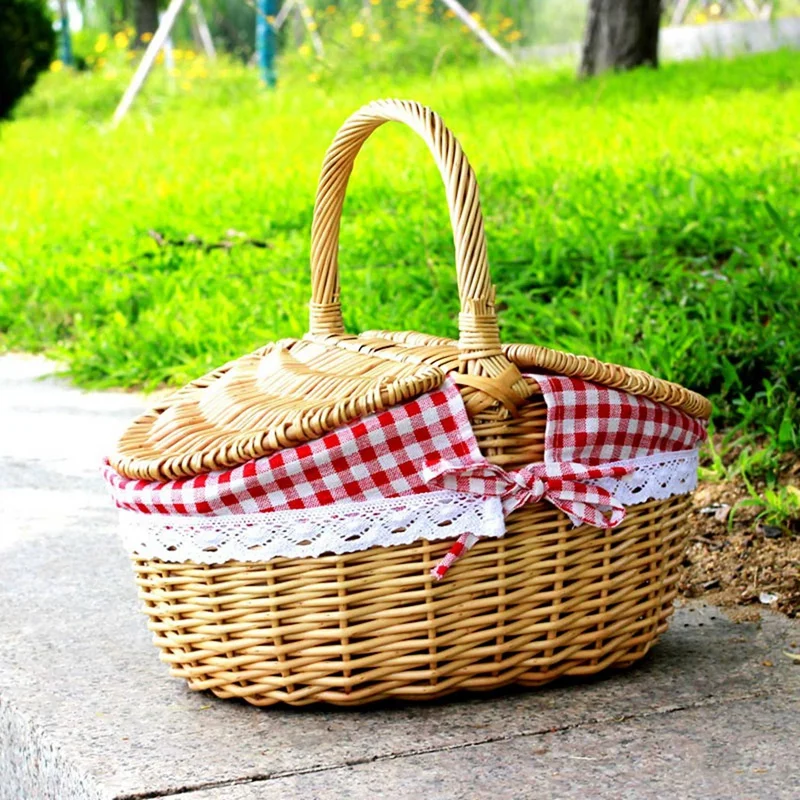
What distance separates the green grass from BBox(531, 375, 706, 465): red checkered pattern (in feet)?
3.59

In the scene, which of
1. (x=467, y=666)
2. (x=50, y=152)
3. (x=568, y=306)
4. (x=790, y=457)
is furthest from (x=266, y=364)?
(x=50, y=152)

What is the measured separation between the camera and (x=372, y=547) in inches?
67.4

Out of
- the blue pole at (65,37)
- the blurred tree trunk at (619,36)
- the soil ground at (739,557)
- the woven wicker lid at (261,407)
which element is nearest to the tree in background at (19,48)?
the blue pole at (65,37)

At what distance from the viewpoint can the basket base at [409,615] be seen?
1724mm

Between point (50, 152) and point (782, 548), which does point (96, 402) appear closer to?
point (782, 548)

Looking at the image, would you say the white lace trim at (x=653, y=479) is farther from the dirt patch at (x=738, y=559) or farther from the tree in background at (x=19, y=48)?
the tree in background at (x=19, y=48)

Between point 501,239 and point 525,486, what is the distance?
287 cm

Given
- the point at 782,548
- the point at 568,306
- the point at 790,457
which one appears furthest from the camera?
the point at 568,306

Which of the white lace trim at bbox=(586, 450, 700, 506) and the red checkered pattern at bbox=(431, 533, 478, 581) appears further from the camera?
the white lace trim at bbox=(586, 450, 700, 506)

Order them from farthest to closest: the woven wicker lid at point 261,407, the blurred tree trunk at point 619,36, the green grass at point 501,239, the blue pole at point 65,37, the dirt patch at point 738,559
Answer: the blue pole at point 65,37, the blurred tree trunk at point 619,36, the green grass at point 501,239, the dirt patch at point 738,559, the woven wicker lid at point 261,407

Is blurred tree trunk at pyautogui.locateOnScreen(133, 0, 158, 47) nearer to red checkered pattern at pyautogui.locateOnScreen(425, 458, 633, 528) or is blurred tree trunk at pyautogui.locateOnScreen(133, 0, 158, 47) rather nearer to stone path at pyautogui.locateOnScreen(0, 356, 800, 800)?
stone path at pyautogui.locateOnScreen(0, 356, 800, 800)

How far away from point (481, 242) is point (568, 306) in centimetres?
208

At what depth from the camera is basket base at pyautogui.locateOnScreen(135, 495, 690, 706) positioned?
172cm

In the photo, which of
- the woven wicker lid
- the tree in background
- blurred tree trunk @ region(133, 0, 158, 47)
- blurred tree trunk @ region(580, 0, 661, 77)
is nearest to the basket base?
the woven wicker lid
